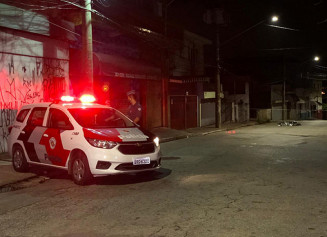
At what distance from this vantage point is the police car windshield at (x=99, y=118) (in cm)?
843

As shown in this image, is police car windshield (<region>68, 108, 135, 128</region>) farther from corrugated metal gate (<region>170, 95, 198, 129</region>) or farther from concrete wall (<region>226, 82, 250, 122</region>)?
concrete wall (<region>226, 82, 250, 122</region>)

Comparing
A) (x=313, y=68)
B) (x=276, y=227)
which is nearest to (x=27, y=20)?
(x=276, y=227)

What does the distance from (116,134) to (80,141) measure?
0.75 metres

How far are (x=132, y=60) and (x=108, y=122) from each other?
11865 millimetres

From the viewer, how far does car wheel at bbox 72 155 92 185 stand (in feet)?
25.4

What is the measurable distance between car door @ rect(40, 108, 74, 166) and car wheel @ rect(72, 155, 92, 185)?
1.01 feet

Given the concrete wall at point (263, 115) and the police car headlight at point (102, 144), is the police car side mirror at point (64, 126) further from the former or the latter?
the concrete wall at point (263, 115)

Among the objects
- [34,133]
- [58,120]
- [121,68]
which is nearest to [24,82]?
[34,133]

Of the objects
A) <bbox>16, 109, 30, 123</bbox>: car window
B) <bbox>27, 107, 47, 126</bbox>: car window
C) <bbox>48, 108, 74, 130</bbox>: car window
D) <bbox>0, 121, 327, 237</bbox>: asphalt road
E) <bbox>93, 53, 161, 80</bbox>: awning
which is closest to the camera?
<bbox>0, 121, 327, 237</bbox>: asphalt road

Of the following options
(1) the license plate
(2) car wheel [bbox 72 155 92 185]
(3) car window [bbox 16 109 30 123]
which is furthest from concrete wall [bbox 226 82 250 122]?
(2) car wheel [bbox 72 155 92 185]

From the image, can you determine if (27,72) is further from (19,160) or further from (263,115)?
(263,115)

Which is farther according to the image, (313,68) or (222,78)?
(313,68)

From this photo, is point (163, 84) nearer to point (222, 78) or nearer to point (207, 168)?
point (207, 168)

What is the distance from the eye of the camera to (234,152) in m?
13.0
